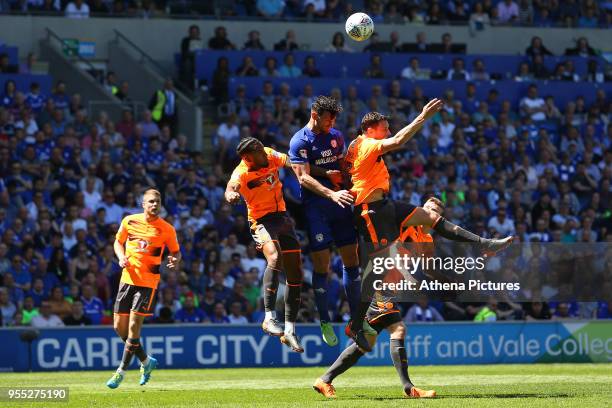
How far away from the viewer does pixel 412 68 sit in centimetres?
3097

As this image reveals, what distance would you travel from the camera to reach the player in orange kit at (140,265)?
17281mm

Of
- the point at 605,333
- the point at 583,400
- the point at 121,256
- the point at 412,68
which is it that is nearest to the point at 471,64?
the point at 412,68

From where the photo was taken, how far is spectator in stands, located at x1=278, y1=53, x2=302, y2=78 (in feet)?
97.2

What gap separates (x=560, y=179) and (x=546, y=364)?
774 centimetres

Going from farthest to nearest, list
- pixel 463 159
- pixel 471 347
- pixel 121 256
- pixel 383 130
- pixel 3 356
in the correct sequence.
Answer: pixel 463 159
pixel 471 347
pixel 3 356
pixel 121 256
pixel 383 130

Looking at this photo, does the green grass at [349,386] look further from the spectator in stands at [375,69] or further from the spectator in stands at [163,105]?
the spectator in stands at [375,69]

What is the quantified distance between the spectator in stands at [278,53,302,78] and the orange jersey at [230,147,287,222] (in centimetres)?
1427

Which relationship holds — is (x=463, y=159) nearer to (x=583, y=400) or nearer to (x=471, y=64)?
(x=471, y=64)

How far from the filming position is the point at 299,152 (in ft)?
49.9

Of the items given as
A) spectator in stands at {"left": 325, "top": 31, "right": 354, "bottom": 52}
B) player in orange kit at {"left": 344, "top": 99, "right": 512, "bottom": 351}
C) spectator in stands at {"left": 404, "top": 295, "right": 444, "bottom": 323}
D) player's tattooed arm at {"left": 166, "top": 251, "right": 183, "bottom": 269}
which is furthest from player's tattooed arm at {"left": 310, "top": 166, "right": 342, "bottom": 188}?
spectator in stands at {"left": 325, "top": 31, "right": 354, "bottom": 52}

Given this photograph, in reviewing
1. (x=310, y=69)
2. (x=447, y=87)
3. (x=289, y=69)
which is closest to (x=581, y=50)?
(x=447, y=87)

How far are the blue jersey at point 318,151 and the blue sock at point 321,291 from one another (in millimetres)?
981

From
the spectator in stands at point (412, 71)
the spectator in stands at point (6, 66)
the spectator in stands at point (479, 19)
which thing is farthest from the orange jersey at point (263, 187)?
the spectator in stands at point (479, 19)

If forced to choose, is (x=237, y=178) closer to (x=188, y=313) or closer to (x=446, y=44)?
(x=188, y=313)
